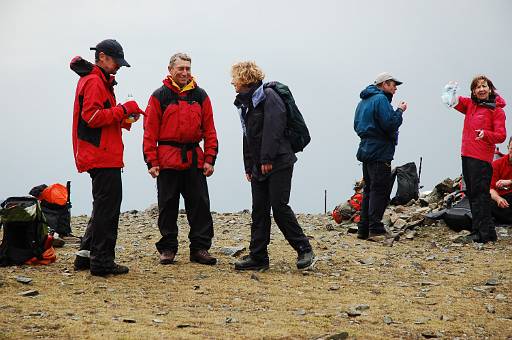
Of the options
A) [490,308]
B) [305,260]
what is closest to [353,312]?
[490,308]

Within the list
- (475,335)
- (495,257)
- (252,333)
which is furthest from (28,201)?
(495,257)

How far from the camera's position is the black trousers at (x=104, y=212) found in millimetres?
7719

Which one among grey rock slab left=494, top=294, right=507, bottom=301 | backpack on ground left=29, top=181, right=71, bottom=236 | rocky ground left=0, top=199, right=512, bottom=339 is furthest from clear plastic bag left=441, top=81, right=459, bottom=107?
backpack on ground left=29, top=181, right=71, bottom=236

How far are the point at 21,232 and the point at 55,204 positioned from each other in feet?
10.0

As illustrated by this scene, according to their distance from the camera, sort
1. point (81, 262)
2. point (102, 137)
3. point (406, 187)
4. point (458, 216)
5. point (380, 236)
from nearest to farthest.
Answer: point (102, 137) < point (81, 262) < point (380, 236) < point (458, 216) < point (406, 187)

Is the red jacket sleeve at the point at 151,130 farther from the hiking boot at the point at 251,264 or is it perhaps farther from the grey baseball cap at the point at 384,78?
the grey baseball cap at the point at 384,78

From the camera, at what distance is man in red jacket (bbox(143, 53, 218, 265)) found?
27.5ft

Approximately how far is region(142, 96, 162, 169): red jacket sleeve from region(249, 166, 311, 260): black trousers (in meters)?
1.43

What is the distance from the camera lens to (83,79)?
7727 mm

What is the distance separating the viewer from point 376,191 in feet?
37.4

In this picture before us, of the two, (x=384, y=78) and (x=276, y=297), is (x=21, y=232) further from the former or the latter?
(x=384, y=78)

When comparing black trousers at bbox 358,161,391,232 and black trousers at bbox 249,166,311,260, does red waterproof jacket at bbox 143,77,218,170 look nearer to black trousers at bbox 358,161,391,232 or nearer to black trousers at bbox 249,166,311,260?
black trousers at bbox 249,166,311,260

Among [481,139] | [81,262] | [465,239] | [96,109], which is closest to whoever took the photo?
[96,109]

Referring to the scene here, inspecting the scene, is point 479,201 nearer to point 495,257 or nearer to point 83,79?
point 495,257
